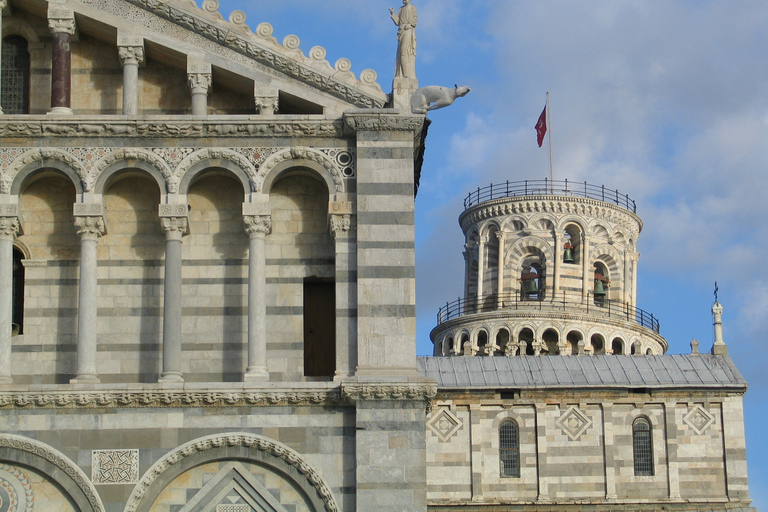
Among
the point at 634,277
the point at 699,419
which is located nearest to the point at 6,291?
the point at 699,419

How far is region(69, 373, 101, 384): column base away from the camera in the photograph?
93.3 feet

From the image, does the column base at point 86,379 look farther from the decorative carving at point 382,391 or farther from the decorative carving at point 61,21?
the decorative carving at point 61,21

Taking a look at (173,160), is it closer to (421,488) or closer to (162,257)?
(162,257)

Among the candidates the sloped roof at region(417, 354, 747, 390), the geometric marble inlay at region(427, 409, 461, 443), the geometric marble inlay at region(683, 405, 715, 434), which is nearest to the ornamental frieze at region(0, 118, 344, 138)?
the geometric marble inlay at region(427, 409, 461, 443)

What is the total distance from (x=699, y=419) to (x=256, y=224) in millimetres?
33344

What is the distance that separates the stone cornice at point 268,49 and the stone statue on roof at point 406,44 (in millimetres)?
532

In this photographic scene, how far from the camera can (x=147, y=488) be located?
27.9 meters

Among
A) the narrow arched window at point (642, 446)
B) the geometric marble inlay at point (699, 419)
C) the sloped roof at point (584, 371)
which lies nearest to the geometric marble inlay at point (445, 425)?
the sloped roof at point (584, 371)

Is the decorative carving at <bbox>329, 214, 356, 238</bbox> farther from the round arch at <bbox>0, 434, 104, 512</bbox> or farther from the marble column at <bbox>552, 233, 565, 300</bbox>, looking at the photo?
the marble column at <bbox>552, 233, 565, 300</bbox>

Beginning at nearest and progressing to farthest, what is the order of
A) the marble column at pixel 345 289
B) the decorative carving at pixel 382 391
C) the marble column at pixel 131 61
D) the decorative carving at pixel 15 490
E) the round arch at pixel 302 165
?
the decorative carving at pixel 15 490, the decorative carving at pixel 382 391, the marble column at pixel 345 289, the round arch at pixel 302 165, the marble column at pixel 131 61

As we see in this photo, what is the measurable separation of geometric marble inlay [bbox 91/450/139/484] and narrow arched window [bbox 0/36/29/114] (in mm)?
6950

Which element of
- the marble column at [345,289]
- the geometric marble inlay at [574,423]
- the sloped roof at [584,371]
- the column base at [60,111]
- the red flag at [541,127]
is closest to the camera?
the marble column at [345,289]

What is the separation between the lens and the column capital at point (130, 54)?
30.5 metres

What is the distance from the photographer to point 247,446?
28109mm
